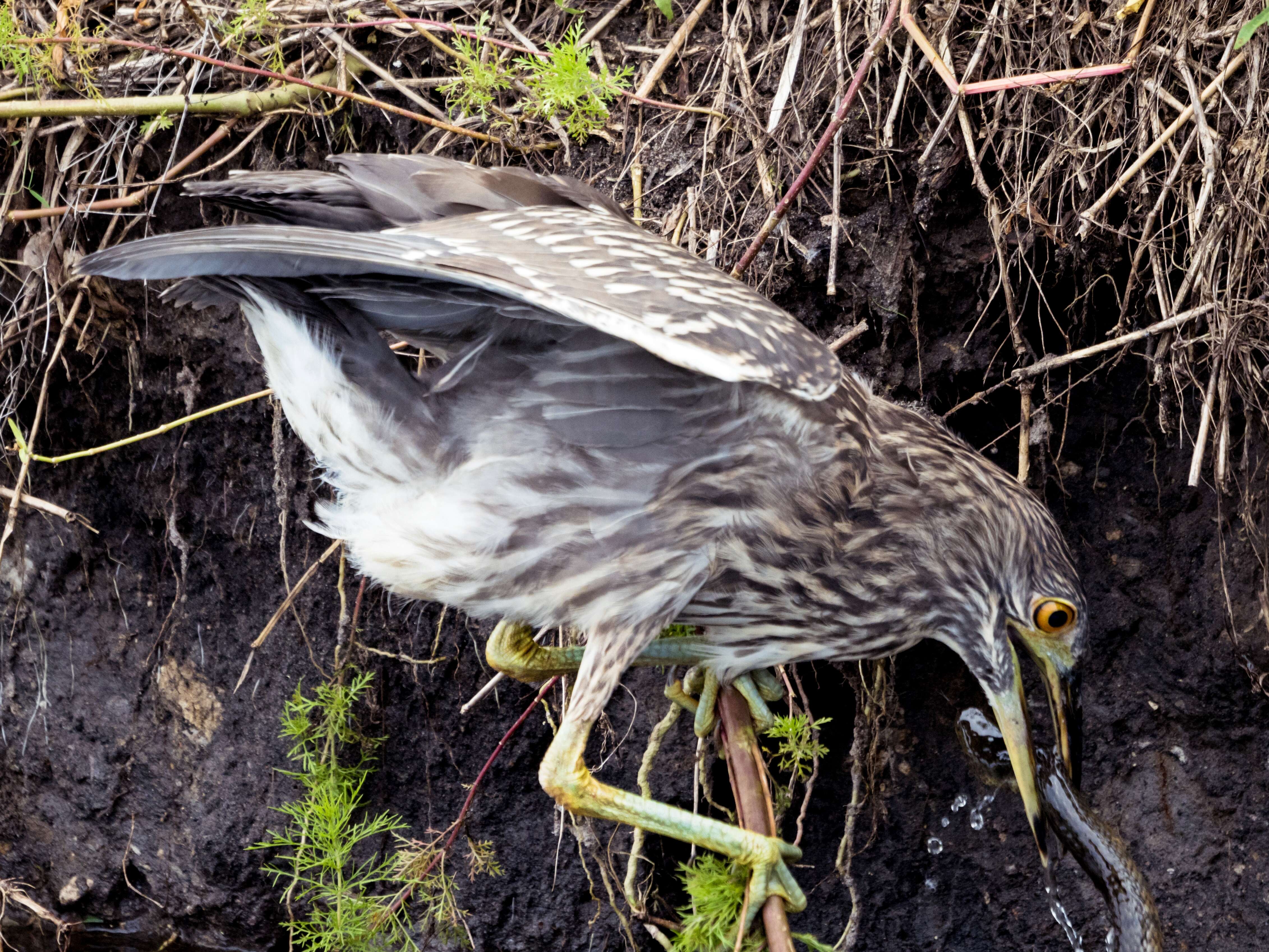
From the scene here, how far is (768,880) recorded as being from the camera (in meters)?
1.85

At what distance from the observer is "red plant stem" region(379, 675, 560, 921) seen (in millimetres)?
2232

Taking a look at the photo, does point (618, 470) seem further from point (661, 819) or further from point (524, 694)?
point (524, 694)

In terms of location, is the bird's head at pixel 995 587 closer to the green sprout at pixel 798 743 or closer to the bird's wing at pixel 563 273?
the green sprout at pixel 798 743

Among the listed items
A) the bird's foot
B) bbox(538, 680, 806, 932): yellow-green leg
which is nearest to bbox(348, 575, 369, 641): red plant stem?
the bird's foot

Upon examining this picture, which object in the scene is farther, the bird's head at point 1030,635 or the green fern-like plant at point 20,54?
the green fern-like plant at point 20,54

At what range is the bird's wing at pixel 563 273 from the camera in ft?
4.93

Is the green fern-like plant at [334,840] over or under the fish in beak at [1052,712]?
under

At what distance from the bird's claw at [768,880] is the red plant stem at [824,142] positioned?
103cm

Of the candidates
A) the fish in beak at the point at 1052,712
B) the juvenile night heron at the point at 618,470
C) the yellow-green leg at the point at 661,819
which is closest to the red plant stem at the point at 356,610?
the juvenile night heron at the point at 618,470

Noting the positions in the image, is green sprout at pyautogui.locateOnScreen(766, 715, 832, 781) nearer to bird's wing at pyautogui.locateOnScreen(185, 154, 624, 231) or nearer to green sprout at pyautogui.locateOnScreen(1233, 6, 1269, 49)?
bird's wing at pyautogui.locateOnScreen(185, 154, 624, 231)

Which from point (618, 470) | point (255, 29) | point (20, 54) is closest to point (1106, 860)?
point (618, 470)

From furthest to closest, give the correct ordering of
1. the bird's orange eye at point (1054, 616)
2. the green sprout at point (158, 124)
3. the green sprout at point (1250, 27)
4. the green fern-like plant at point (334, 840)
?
the green sprout at point (158, 124) < the green fern-like plant at point (334, 840) < the bird's orange eye at point (1054, 616) < the green sprout at point (1250, 27)

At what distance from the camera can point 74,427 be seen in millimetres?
3076

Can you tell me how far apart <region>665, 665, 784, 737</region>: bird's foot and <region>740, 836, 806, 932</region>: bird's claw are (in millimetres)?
331
